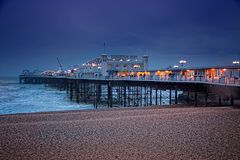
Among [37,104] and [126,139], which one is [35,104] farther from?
[126,139]

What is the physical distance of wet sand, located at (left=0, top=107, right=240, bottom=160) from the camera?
9.77 metres

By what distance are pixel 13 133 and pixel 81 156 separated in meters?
5.14

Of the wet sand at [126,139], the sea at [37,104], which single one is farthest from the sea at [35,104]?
the wet sand at [126,139]

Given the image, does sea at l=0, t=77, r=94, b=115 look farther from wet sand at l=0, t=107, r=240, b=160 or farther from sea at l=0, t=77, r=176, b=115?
wet sand at l=0, t=107, r=240, b=160

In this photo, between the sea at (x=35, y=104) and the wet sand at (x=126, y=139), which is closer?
the wet sand at (x=126, y=139)

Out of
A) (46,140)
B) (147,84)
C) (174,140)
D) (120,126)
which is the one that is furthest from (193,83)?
(46,140)

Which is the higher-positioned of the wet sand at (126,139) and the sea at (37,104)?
the wet sand at (126,139)

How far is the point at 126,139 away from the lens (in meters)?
11.9

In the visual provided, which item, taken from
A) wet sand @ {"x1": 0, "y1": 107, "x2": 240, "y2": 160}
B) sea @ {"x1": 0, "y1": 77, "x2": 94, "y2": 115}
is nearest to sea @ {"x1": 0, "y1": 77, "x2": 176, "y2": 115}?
sea @ {"x1": 0, "y1": 77, "x2": 94, "y2": 115}

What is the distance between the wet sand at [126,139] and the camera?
9.77 metres

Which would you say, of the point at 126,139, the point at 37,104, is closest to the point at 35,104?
the point at 37,104

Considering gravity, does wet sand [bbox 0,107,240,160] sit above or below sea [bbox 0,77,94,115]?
above

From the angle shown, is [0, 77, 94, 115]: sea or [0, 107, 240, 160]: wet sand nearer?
[0, 107, 240, 160]: wet sand

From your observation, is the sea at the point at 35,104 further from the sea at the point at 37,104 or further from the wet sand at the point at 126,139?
the wet sand at the point at 126,139
